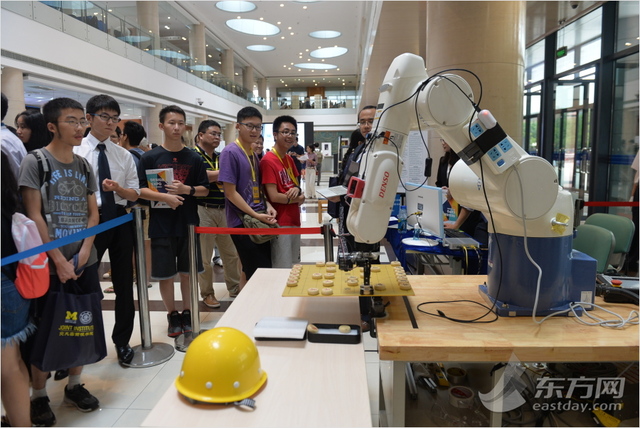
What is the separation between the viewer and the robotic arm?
143 cm

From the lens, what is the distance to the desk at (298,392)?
1041 mm

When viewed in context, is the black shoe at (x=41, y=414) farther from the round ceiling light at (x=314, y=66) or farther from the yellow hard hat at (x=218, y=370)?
the round ceiling light at (x=314, y=66)

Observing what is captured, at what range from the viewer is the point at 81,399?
89.5 inches

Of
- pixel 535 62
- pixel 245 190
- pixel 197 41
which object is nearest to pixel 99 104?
pixel 245 190

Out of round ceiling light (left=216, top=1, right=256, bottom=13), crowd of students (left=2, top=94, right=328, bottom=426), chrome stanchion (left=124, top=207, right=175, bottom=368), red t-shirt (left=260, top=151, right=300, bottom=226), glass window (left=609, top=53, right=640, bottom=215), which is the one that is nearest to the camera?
crowd of students (left=2, top=94, right=328, bottom=426)

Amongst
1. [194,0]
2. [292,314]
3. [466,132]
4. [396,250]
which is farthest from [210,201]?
[194,0]

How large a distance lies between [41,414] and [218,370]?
1654mm

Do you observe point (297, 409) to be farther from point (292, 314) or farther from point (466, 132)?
point (466, 132)

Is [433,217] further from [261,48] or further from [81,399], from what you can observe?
[261,48]

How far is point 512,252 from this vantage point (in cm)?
154

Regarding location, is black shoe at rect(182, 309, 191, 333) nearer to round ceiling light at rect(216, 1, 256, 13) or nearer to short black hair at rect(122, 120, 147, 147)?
short black hair at rect(122, 120, 147, 147)

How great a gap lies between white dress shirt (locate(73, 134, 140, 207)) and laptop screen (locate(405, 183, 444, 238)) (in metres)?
1.90

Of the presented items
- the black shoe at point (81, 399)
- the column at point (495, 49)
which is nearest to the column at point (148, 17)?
the column at point (495, 49)

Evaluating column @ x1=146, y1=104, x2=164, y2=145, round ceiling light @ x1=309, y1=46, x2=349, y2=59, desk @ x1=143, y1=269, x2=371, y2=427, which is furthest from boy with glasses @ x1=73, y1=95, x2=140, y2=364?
round ceiling light @ x1=309, y1=46, x2=349, y2=59
